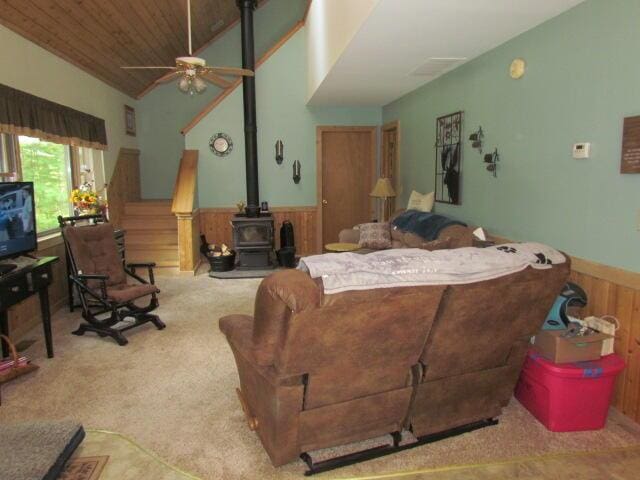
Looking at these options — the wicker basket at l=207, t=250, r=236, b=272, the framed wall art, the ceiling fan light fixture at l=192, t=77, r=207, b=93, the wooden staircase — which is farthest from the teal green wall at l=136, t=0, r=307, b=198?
the framed wall art

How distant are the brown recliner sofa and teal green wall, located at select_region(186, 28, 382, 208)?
16.0ft

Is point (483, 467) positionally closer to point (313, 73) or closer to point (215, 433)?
point (215, 433)

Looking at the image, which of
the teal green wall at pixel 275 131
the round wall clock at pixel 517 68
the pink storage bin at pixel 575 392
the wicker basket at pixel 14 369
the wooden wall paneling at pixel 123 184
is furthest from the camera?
the teal green wall at pixel 275 131

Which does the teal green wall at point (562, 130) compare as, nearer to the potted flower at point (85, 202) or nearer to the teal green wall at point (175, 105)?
the potted flower at point (85, 202)

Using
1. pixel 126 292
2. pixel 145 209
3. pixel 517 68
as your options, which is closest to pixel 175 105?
pixel 145 209

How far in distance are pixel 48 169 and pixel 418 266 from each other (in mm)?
4657

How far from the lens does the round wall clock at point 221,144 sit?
22.6 feet

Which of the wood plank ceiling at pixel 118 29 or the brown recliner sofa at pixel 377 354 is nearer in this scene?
the brown recliner sofa at pixel 377 354

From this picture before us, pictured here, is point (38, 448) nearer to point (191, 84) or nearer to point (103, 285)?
point (103, 285)

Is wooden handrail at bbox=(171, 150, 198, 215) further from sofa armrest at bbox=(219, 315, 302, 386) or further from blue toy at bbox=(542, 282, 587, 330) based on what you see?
blue toy at bbox=(542, 282, 587, 330)

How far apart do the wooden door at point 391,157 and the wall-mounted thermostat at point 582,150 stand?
3.39 meters

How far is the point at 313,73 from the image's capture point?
5848 mm

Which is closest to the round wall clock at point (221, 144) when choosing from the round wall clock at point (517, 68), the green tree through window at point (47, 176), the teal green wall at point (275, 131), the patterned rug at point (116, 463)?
the teal green wall at point (275, 131)

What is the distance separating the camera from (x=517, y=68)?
3.36 m
